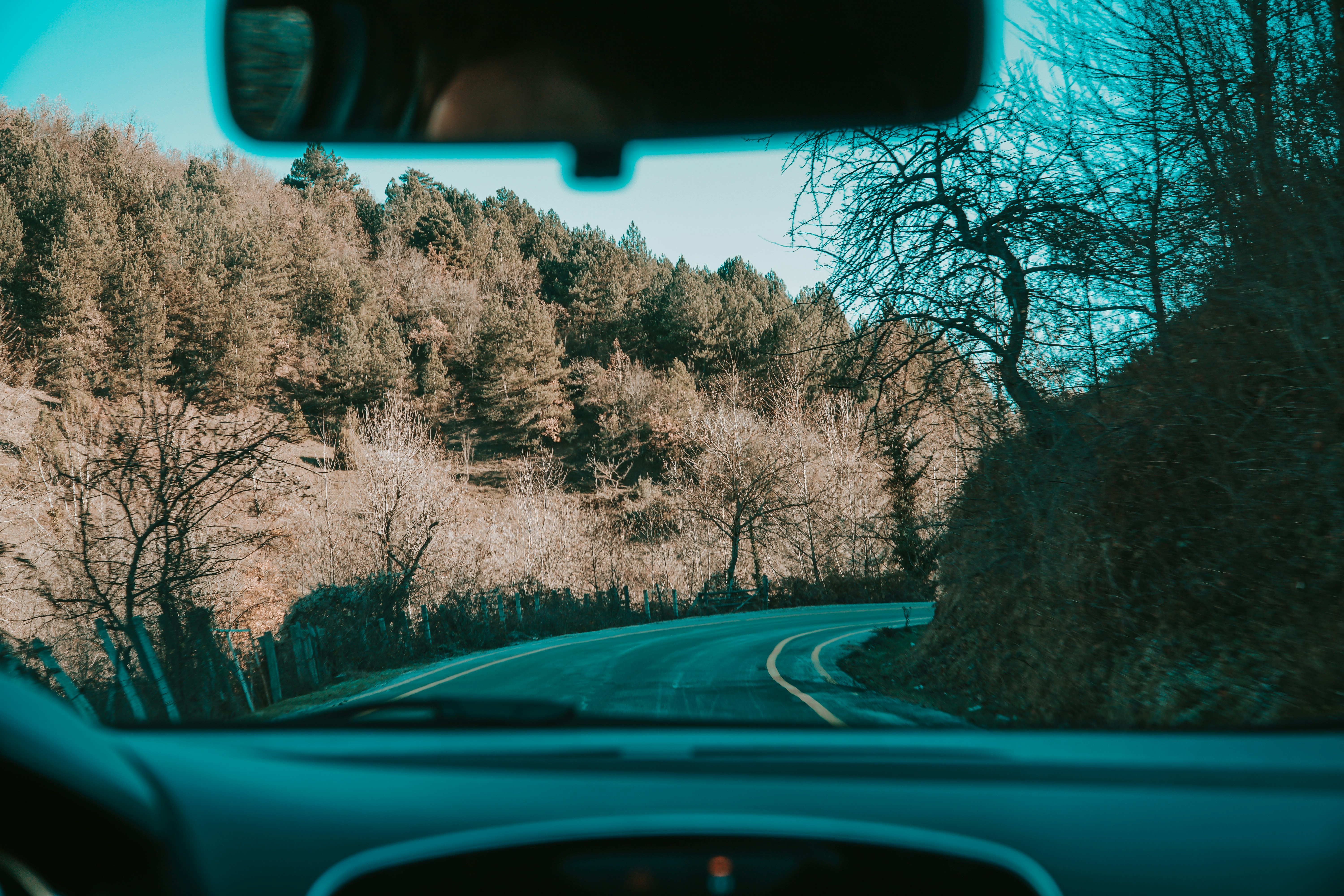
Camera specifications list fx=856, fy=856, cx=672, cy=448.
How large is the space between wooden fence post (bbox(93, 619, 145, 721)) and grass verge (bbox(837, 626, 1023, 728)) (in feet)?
8.44

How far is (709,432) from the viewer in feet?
9.57

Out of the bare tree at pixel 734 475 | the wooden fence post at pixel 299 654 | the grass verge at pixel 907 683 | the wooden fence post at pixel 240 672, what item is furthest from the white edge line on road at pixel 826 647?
the wooden fence post at pixel 240 672

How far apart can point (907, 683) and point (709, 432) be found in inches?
85.6

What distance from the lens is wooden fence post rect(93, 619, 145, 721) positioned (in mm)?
2691

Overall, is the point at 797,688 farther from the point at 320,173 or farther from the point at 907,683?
the point at 320,173

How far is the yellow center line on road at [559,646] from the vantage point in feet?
11.1

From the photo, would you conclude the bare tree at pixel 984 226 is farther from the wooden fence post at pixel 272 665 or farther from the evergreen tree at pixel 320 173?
the wooden fence post at pixel 272 665

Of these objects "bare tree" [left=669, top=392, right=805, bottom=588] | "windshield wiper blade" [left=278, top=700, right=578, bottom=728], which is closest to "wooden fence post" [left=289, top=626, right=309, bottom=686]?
"windshield wiper blade" [left=278, top=700, right=578, bottom=728]

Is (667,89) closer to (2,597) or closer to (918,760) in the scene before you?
(918,760)

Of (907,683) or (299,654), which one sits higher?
(299,654)

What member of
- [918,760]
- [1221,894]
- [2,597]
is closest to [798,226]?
[918,760]

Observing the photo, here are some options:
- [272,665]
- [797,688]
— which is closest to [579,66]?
[272,665]

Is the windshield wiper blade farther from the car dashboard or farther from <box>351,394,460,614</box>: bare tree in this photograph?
<box>351,394,460,614</box>: bare tree

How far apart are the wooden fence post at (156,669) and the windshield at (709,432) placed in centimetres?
3
